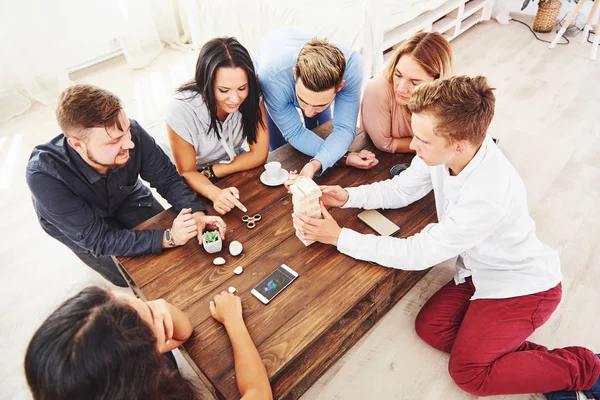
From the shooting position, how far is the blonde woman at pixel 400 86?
5.33ft

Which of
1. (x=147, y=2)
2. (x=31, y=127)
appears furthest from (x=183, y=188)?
(x=147, y=2)

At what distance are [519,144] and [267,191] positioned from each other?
1899 millimetres

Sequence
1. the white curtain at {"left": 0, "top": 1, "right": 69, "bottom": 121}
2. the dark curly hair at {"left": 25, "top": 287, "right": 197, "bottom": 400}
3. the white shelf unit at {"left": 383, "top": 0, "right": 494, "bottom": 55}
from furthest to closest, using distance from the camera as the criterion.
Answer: the white shelf unit at {"left": 383, "top": 0, "right": 494, "bottom": 55}, the white curtain at {"left": 0, "top": 1, "right": 69, "bottom": 121}, the dark curly hair at {"left": 25, "top": 287, "right": 197, "bottom": 400}

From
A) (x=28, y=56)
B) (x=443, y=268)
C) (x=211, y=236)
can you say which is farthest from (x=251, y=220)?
(x=28, y=56)

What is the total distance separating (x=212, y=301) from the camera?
118cm

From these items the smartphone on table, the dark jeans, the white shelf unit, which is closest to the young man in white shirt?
the smartphone on table

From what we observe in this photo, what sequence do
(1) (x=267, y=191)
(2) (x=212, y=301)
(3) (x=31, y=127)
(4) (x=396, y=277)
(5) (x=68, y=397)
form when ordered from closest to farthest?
(5) (x=68, y=397)
(2) (x=212, y=301)
(4) (x=396, y=277)
(1) (x=267, y=191)
(3) (x=31, y=127)

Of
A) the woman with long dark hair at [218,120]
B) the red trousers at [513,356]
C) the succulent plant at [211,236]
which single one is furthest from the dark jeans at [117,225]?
the red trousers at [513,356]

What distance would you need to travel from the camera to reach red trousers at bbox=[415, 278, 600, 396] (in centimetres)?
136

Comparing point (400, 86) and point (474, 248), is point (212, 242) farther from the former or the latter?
point (400, 86)

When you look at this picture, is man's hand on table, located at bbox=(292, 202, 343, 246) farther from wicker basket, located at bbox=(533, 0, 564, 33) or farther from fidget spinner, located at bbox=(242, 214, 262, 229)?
wicker basket, located at bbox=(533, 0, 564, 33)

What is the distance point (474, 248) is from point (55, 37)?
3.31 m

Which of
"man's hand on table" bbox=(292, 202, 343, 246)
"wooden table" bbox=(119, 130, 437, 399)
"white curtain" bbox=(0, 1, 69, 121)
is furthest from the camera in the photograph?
"white curtain" bbox=(0, 1, 69, 121)

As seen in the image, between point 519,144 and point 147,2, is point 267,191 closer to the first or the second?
point 519,144
